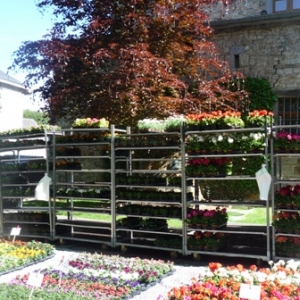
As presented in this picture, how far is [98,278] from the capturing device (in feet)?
25.5

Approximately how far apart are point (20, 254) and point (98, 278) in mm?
2447

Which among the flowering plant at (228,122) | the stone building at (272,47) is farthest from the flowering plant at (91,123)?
the stone building at (272,47)

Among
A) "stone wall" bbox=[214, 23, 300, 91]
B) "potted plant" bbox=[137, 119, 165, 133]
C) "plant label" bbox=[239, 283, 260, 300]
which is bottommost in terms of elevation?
"plant label" bbox=[239, 283, 260, 300]

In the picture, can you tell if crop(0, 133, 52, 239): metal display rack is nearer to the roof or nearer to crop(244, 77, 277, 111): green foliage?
crop(244, 77, 277, 111): green foliage

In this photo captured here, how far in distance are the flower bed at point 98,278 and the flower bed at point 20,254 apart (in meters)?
0.77

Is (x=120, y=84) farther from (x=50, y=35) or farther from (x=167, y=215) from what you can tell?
(x=167, y=215)

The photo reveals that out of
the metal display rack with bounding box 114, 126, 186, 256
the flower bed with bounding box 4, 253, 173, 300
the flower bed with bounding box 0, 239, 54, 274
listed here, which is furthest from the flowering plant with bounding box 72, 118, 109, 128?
the flower bed with bounding box 4, 253, 173, 300

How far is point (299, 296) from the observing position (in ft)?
18.1

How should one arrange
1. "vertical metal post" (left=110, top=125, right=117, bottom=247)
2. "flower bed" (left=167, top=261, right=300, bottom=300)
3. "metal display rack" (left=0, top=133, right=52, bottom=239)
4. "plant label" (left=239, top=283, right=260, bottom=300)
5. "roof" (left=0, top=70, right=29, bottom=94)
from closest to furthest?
Answer: "plant label" (left=239, top=283, right=260, bottom=300), "flower bed" (left=167, top=261, right=300, bottom=300), "vertical metal post" (left=110, top=125, right=117, bottom=247), "metal display rack" (left=0, top=133, right=52, bottom=239), "roof" (left=0, top=70, right=29, bottom=94)

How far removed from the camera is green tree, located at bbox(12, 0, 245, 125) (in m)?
15.0

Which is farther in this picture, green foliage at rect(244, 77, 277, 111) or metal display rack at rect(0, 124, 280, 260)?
green foliage at rect(244, 77, 277, 111)

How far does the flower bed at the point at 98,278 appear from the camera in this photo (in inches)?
269

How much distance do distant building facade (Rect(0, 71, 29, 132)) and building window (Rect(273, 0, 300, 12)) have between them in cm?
1493

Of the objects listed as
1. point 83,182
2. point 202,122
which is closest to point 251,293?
point 202,122
